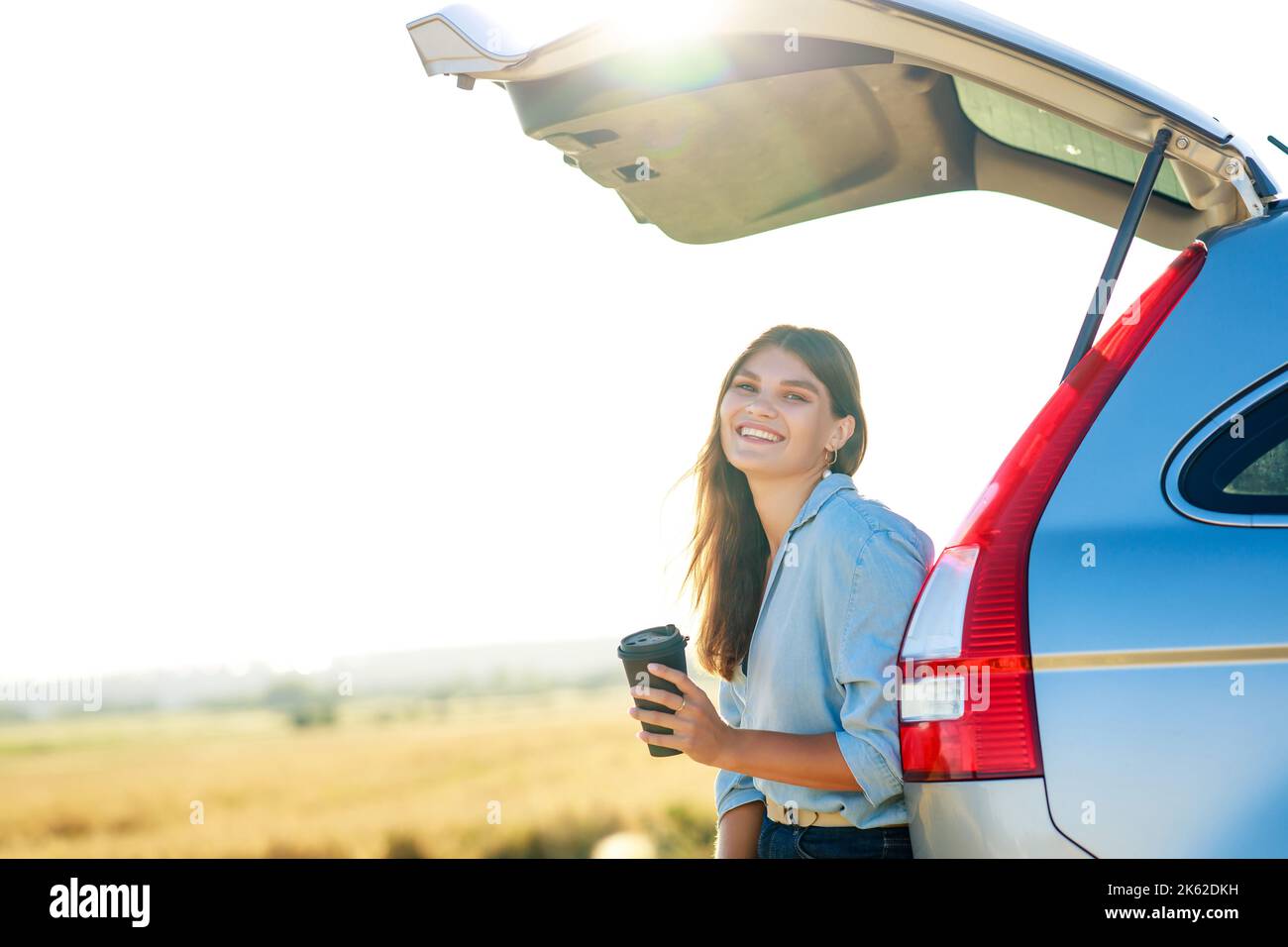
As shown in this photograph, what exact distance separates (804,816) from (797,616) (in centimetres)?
40

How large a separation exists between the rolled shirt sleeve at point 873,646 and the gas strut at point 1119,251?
0.49 metres

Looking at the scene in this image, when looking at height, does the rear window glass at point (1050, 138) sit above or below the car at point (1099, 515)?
above

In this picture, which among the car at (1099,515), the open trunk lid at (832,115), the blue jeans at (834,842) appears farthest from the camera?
the blue jeans at (834,842)

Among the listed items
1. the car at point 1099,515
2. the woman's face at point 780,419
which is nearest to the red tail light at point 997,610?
the car at point 1099,515

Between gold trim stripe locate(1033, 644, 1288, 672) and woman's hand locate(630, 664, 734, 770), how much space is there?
2.63ft

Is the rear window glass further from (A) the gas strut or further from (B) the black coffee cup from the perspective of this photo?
(B) the black coffee cup

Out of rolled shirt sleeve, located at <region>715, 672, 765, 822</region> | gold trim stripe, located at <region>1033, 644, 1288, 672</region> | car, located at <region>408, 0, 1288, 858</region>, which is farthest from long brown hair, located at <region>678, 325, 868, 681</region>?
gold trim stripe, located at <region>1033, 644, 1288, 672</region>

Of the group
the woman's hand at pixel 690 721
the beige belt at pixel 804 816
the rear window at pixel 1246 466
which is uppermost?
the rear window at pixel 1246 466

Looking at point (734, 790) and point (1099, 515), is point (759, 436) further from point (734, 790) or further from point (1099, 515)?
point (1099, 515)

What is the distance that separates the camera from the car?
5.78 feet

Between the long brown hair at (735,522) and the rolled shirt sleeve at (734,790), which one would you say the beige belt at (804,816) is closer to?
the rolled shirt sleeve at (734,790)

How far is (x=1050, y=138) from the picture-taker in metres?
3.00

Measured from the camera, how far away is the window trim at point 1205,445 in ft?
6.04
